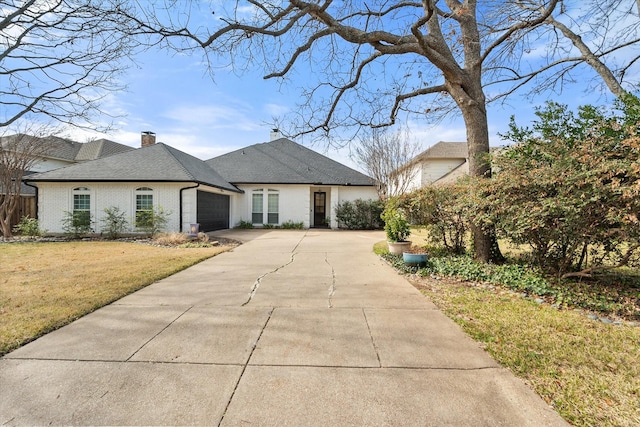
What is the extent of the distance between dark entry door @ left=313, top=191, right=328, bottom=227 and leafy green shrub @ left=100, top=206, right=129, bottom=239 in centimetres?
1169

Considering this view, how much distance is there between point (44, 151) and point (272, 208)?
39.1ft

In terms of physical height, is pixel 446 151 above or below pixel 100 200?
above

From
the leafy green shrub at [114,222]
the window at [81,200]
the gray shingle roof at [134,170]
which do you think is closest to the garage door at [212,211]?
the gray shingle roof at [134,170]

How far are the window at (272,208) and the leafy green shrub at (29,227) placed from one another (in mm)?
11590

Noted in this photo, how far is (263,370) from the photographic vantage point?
273 centimetres

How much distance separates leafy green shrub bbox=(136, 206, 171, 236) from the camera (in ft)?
43.8

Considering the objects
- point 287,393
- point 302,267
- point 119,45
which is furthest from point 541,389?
point 119,45

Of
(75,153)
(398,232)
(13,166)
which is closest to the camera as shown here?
(398,232)

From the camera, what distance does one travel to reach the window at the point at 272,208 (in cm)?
2023

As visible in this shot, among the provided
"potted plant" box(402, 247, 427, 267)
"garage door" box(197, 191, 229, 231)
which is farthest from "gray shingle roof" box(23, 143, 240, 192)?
"potted plant" box(402, 247, 427, 267)

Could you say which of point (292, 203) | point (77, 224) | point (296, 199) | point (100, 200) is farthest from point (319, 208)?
point (77, 224)

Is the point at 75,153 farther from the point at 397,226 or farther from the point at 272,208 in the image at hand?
the point at 397,226

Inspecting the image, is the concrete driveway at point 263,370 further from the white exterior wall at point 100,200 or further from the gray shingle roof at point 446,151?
the gray shingle roof at point 446,151

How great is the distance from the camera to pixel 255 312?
4.24 metres
